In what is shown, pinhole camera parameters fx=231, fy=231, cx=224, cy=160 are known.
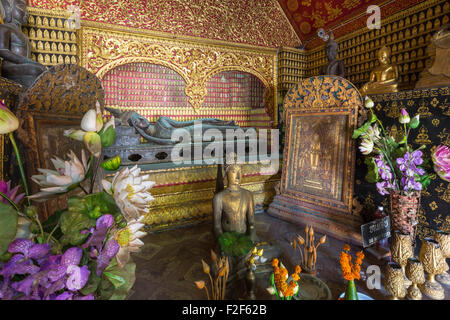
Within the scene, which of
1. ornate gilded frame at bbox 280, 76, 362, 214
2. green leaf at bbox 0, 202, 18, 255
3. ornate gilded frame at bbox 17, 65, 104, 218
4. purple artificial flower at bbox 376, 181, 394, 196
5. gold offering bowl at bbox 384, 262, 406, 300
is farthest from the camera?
ornate gilded frame at bbox 280, 76, 362, 214

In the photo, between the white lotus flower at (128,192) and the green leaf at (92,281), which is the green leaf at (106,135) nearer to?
the white lotus flower at (128,192)

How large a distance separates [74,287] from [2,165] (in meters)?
0.92

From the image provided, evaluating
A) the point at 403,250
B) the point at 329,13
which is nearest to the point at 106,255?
the point at 403,250

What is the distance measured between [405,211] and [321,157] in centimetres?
93

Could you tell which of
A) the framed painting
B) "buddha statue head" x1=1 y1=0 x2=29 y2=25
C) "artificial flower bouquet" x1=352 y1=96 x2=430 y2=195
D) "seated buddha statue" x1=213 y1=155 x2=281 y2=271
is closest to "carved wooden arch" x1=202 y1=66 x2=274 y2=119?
the framed painting

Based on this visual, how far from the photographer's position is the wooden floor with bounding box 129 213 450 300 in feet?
4.70

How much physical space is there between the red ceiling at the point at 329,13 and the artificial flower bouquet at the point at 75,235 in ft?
14.1

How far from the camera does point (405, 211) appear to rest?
1.62m

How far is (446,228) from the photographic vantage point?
1.69 metres

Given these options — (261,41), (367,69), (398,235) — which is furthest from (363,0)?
(398,235)

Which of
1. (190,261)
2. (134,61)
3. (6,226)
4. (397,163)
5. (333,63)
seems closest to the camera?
(6,226)

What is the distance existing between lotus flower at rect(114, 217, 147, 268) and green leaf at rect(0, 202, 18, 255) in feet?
0.63

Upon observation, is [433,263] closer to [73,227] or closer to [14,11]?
[73,227]

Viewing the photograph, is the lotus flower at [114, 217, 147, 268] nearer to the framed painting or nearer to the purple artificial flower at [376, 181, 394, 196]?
the purple artificial flower at [376, 181, 394, 196]
